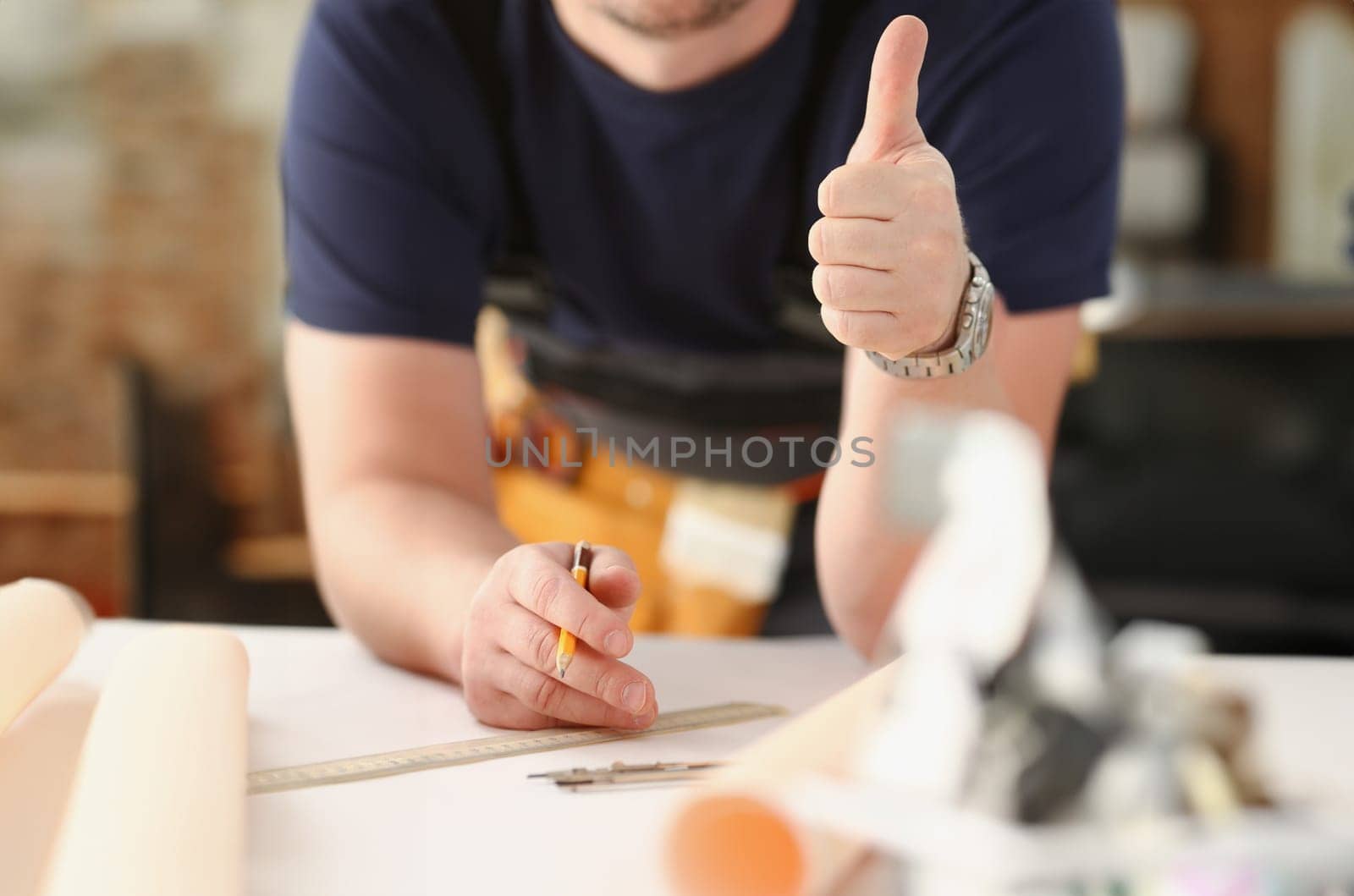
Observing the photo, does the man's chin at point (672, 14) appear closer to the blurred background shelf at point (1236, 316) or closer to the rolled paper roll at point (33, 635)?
the rolled paper roll at point (33, 635)

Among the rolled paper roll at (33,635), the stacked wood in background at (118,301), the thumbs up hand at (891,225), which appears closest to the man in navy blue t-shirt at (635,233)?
the thumbs up hand at (891,225)

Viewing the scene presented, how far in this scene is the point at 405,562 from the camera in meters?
0.54

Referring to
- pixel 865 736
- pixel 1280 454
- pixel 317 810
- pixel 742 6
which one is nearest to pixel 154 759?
pixel 317 810

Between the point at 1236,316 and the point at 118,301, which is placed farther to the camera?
the point at 118,301

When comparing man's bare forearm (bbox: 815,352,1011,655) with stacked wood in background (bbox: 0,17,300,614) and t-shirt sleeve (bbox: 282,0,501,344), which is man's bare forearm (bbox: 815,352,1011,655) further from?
stacked wood in background (bbox: 0,17,300,614)

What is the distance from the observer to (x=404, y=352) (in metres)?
0.59

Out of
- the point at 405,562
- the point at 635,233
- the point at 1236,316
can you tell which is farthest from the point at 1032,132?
the point at 1236,316

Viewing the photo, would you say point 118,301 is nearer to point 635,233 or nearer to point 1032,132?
point 635,233

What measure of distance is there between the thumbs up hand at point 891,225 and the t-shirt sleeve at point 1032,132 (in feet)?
0.07

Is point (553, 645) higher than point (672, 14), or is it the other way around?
point (672, 14)

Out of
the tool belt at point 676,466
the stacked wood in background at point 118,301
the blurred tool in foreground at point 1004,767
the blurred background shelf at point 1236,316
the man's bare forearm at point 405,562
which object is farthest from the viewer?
the stacked wood in background at point 118,301

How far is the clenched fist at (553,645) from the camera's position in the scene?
421 millimetres

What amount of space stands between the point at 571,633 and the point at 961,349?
Answer: 163 mm

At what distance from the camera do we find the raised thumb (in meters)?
0.34
